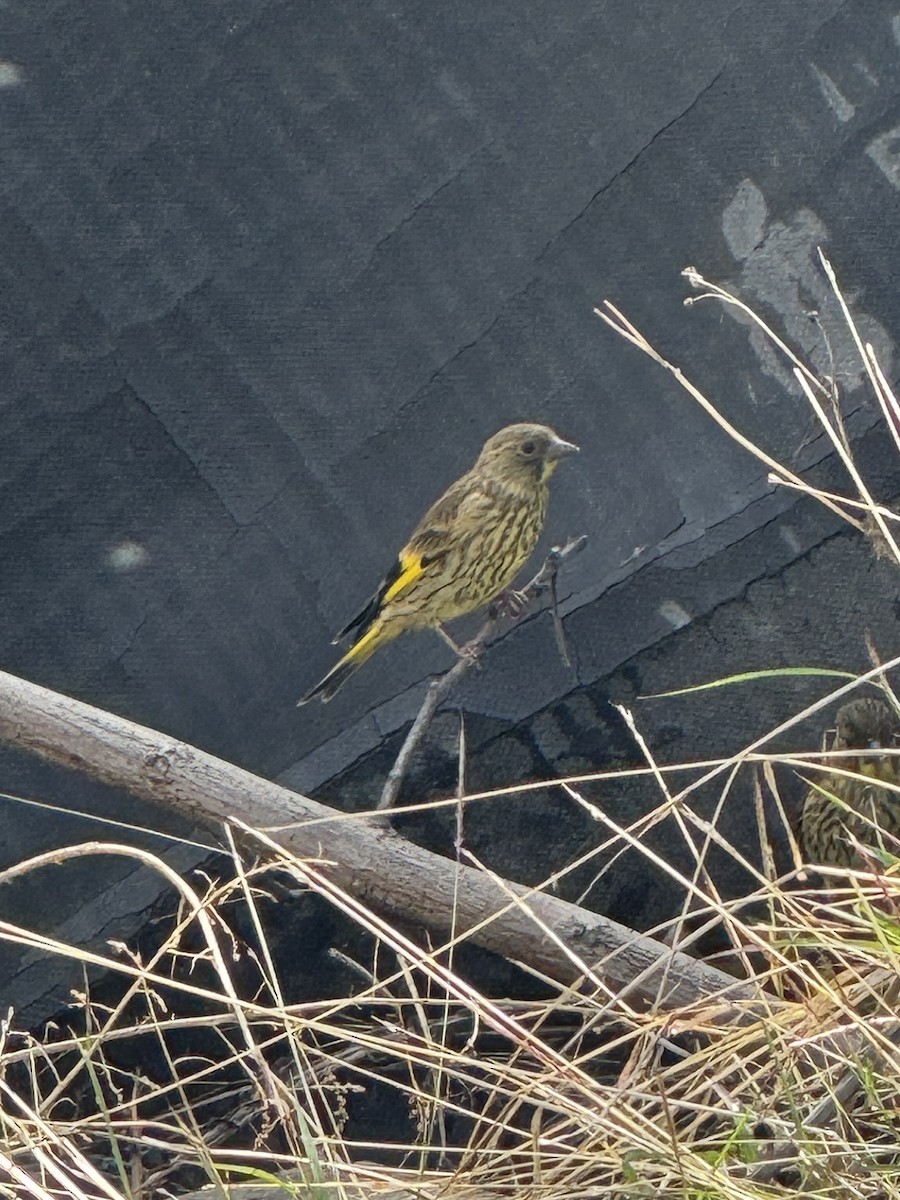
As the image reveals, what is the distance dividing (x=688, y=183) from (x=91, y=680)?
1.70m

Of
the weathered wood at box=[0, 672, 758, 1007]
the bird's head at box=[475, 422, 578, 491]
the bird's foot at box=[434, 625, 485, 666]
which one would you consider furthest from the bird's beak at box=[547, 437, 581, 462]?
the weathered wood at box=[0, 672, 758, 1007]

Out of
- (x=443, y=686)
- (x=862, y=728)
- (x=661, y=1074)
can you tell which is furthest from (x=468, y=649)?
(x=661, y=1074)

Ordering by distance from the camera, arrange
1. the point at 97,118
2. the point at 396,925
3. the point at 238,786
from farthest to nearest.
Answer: the point at 396,925 → the point at 97,118 → the point at 238,786

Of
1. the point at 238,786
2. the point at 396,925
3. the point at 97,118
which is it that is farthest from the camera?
the point at 396,925

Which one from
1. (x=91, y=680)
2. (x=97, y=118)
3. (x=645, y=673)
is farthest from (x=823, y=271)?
(x=91, y=680)

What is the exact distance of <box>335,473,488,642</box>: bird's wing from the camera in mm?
2982

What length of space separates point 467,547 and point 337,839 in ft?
2.71

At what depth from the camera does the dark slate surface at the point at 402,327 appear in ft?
9.66

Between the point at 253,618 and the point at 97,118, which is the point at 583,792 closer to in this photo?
the point at 253,618

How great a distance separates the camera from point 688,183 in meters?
2.98

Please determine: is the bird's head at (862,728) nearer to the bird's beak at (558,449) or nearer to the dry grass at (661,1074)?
the dry grass at (661,1074)

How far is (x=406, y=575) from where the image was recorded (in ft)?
9.93

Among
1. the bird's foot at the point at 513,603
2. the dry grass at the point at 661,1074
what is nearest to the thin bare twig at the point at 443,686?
the bird's foot at the point at 513,603

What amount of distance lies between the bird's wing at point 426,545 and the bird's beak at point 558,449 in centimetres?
17
